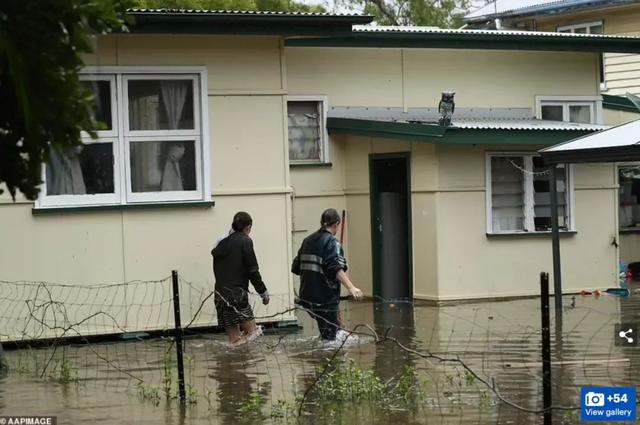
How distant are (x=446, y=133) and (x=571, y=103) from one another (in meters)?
5.14

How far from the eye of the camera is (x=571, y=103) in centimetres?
2284

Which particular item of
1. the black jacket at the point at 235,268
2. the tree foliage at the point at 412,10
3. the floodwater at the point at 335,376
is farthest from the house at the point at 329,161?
the tree foliage at the point at 412,10

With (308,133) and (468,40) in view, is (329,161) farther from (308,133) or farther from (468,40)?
(468,40)

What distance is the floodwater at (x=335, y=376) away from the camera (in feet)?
32.2

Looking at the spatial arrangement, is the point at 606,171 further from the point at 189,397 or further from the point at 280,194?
the point at 189,397

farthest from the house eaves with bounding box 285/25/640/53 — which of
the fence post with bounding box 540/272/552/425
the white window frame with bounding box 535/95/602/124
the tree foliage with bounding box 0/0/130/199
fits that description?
the tree foliage with bounding box 0/0/130/199

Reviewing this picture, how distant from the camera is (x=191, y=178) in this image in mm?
15352

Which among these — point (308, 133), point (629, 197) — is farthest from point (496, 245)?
point (629, 197)

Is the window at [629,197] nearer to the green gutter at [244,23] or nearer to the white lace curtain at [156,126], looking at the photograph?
the green gutter at [244,23]

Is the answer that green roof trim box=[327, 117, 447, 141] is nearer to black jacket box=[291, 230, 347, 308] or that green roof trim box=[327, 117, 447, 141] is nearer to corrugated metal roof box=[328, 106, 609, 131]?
corrugated metal roof box=[328, 106, 609, 131]

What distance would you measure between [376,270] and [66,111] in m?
15.7

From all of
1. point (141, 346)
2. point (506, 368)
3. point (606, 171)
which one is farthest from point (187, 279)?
point (606, 171)

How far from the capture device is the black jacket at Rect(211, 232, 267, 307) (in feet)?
46.2

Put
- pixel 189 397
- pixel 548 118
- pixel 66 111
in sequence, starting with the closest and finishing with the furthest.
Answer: pixel 66 111 < pixel 189 397 < pixel 548 118
